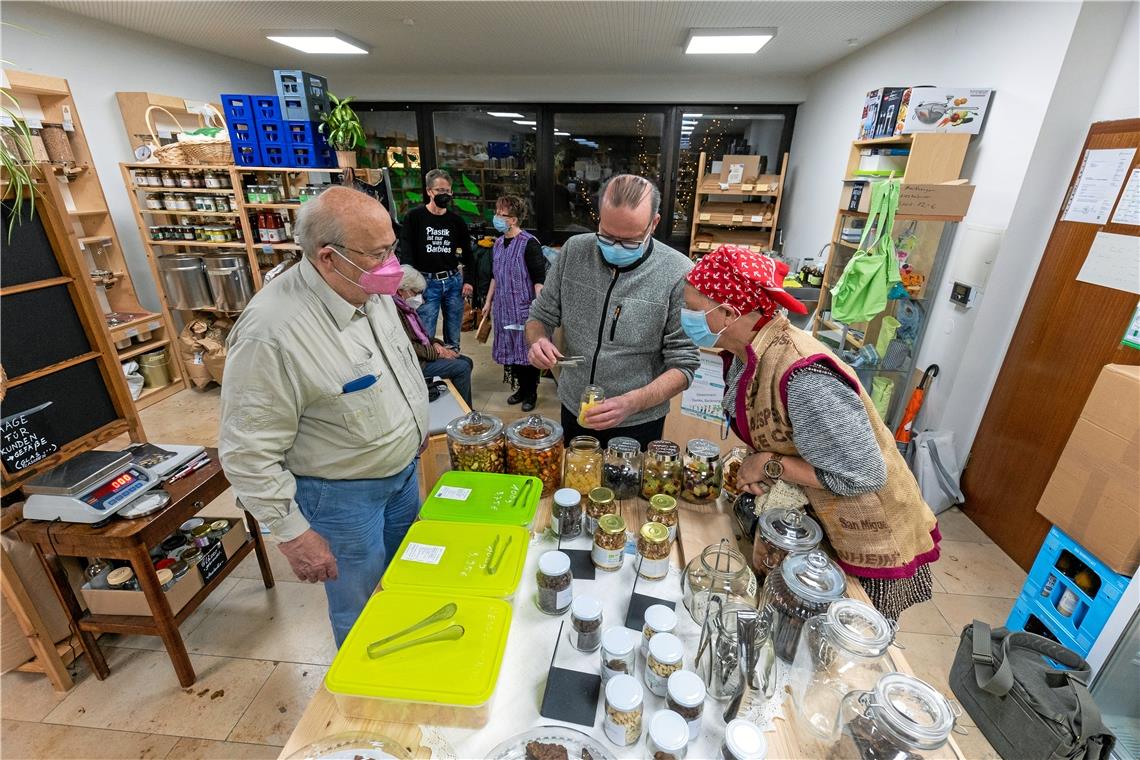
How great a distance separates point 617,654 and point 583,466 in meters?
0.59

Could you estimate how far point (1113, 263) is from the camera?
2211 millimetres

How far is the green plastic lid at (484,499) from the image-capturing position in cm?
128

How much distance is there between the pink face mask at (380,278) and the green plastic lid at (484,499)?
0.57m

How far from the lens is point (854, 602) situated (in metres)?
0.91

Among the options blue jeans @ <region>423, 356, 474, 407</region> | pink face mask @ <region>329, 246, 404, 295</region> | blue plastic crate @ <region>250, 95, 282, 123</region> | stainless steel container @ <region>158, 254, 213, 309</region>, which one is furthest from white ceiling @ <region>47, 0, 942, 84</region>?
pink face mask @ <region>329, 246, 404, 295</region>

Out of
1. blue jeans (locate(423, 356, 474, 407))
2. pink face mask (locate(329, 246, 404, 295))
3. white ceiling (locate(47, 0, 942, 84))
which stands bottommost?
blue jeans (locate(423, 356, 474, 407))

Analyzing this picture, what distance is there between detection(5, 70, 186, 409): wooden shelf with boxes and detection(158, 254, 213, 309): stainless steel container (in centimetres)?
18

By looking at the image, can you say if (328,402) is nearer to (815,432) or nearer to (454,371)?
→ (815,432)

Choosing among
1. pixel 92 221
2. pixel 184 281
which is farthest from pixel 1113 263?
pixel 92 221

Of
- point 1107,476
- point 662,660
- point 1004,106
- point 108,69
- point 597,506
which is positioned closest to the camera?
point 662,660

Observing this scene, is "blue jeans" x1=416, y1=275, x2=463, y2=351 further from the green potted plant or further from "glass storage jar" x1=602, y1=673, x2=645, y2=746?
"glass storage jar" x1=602, y1=673, x2=645, y2=746

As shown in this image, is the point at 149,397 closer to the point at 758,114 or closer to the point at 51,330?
the point at 51,330

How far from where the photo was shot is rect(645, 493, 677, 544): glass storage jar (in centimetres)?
127

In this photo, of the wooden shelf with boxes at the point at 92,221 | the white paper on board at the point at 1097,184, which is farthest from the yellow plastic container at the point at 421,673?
the wooden shelf with boxes at the point at 92,221
